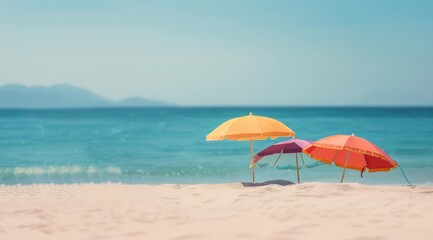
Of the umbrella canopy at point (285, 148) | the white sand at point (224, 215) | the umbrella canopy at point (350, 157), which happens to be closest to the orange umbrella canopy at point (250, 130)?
the umbrella canopy at point (285, 148)

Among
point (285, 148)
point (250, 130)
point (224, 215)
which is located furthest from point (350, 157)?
point (224, 215)

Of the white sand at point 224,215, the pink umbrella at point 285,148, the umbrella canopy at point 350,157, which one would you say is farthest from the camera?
the pink umbrella at point 285,148

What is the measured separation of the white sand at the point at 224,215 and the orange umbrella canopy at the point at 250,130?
1148mm

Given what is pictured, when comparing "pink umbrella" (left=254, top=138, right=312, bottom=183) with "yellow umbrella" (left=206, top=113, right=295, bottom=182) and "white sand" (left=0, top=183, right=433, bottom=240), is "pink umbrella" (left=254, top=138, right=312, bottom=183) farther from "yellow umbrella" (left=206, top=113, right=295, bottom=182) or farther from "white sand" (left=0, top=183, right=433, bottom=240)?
"white sand" (left=0, top=183, right=433, bottom=240)

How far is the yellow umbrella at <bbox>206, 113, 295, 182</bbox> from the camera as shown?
10.5 metres

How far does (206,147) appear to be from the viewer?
103 ft

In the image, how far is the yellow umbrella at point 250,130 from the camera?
10539 millimetres

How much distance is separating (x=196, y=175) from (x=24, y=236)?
12.2 m

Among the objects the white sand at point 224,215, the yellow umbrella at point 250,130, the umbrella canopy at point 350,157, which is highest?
the yellow umbrella at point 250,130

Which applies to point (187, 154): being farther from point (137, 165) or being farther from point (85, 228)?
point (85, 228)

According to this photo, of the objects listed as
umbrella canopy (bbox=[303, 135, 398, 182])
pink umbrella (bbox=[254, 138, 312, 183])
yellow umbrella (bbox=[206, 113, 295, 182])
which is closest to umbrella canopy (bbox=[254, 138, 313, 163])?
pink umbrella (bbox=[254, 138, 312, 183])

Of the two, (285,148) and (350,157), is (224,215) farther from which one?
(350,157)

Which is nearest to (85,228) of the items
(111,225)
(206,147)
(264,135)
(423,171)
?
(111,225)

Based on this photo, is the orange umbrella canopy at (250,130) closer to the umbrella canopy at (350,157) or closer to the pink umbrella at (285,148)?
the pink umbrella at (285,148)
